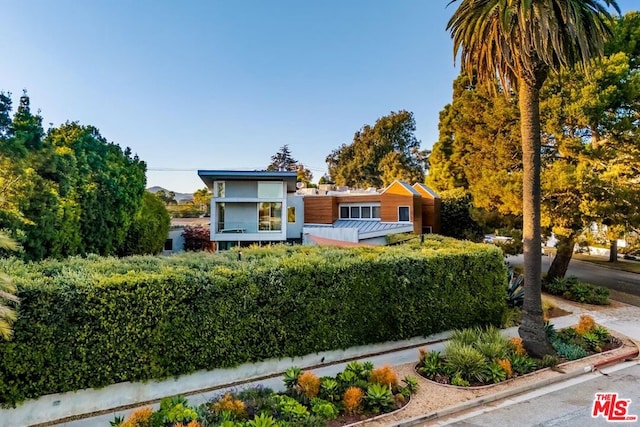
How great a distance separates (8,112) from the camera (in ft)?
37.0

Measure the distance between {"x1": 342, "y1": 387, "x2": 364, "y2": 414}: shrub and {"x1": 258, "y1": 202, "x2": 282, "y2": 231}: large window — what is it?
19.6 metres

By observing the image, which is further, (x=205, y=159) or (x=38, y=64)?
(x=205, y=159)

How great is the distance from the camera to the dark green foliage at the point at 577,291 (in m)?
13.9

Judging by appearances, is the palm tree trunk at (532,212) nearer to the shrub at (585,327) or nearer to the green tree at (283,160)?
the shrub at (585,327)

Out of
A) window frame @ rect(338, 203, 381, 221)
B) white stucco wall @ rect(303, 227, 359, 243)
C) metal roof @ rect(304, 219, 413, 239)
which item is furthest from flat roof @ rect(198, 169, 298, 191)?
window frame @ rect(338, 203, 381, 221)

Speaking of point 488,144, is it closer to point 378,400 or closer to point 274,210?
point 274,210

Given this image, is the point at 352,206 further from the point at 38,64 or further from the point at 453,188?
the point at 38,64

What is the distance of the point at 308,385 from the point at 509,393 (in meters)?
3.84

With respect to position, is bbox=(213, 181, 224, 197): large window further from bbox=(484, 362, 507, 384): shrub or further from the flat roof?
bbox=(484, 362, 507, 384): shrub

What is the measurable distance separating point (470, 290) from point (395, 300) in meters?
2.65

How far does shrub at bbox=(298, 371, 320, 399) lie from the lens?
592cm

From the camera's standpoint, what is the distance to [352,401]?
5.73m

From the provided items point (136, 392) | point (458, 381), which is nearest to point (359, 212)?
point (458, 381)

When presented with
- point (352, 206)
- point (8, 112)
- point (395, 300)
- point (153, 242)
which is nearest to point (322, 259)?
point (395, 300)
